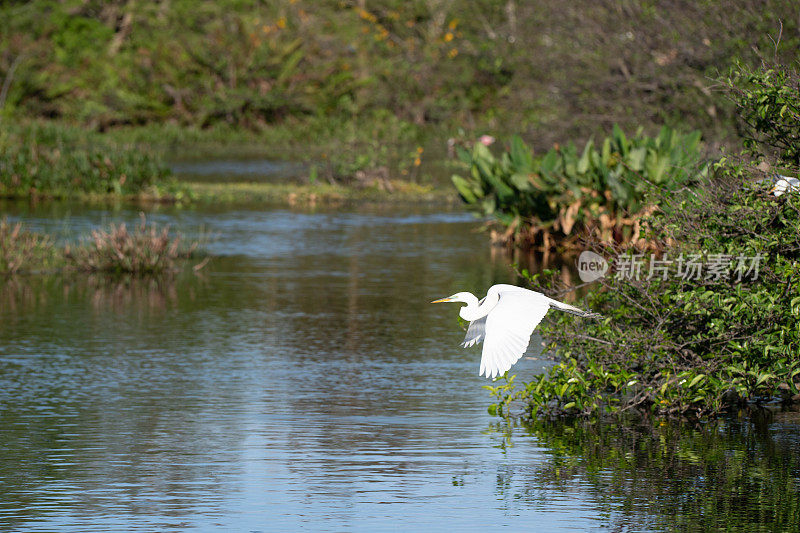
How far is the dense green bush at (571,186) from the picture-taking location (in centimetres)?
1914

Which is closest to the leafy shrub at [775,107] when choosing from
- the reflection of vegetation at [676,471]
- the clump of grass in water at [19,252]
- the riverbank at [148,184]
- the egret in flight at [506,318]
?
the reflection of vegetation at [676,471]

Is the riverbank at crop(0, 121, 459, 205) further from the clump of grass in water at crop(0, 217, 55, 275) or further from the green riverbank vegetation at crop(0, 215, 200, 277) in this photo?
the green riverbank vegetation at crop(0, 215, 200, 277)

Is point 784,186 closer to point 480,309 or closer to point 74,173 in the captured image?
point 480,309

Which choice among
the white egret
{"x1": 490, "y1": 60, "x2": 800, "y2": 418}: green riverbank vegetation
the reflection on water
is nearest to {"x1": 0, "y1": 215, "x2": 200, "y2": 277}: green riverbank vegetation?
{"x1": 490, "y1": 60, "x2": 800, "y2": 418}: green riverbank vegetation

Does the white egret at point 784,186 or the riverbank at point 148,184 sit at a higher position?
the white egret at point 784,186

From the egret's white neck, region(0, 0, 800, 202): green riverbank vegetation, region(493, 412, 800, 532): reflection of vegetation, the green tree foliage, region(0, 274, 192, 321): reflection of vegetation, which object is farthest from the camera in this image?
the green tree foliage

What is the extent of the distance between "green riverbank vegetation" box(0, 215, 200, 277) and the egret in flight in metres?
9.33

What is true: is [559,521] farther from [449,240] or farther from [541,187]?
[449,240]

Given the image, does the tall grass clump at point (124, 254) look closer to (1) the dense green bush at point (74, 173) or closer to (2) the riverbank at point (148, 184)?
(2) the riverbank at point (148, 184)

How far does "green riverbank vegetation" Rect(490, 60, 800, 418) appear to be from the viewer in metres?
9.10

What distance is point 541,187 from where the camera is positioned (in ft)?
64.9

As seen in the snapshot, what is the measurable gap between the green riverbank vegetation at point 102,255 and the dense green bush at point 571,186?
15.7 ft

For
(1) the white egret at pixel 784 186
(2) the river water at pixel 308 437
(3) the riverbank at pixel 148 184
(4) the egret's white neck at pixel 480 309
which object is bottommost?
(2) the river water at pixel 308 437

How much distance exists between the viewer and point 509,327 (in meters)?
8.21
